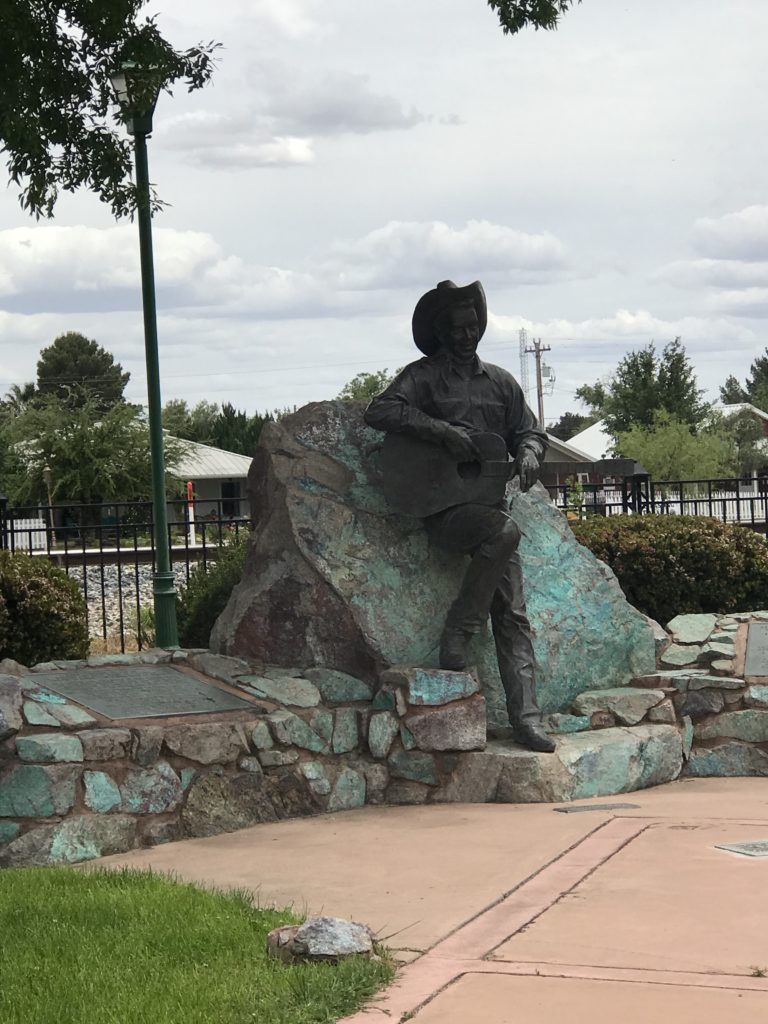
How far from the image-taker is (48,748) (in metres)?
6.09

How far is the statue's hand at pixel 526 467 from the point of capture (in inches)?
292

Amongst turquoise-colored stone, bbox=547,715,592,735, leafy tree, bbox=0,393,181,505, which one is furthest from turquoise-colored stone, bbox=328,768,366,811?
leafy tree, bbox=0,393,181,505

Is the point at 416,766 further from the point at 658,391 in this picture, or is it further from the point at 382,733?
the point at 658,391

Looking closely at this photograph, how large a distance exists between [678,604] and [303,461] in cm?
482

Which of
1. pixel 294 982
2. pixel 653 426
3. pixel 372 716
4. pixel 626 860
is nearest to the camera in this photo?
pixel 294 982

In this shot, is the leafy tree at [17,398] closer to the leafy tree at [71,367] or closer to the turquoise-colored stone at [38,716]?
the leafy tree at [71,367]

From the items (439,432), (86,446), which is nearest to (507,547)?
(439,432)

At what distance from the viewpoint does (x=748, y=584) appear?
38.0ft

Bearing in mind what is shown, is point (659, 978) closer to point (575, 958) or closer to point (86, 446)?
point (575, 958)

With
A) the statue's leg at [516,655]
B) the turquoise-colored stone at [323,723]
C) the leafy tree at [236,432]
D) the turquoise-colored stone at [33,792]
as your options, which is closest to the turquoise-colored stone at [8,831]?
the turquoise-colored stone at [33,792]

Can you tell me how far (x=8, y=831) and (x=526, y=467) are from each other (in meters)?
3.23

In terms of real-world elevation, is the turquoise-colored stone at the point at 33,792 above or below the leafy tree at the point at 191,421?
below

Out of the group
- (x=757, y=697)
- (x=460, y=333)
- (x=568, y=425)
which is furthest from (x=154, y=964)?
(x=568, y=425)

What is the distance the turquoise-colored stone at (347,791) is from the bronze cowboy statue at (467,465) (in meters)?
0.78
